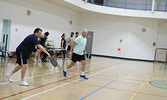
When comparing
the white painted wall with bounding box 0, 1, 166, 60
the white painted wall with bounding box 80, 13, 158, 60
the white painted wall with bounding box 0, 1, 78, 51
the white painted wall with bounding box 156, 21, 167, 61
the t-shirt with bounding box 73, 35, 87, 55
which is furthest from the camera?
the white painted wall with bounding box 80, 13, 158, 60

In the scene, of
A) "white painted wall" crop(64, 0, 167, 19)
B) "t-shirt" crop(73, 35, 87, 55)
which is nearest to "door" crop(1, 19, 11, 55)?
"t-shirt" crop(73, 35, 87, 55)

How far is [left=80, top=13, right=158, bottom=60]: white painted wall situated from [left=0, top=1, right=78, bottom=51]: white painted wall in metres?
2.59

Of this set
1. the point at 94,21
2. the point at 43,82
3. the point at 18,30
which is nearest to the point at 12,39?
the point at 18,30

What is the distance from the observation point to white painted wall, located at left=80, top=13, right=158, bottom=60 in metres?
23.0

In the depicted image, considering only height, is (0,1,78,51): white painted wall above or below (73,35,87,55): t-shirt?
above

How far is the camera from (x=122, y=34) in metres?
23.5

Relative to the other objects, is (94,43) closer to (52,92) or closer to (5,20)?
(5,20)

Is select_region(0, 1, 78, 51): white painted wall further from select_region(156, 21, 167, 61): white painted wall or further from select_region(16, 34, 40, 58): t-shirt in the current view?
select_region(156, 21, 167, 61): white painted wall

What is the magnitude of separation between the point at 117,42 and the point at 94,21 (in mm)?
3443

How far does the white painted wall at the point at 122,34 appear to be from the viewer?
2295 centimetres

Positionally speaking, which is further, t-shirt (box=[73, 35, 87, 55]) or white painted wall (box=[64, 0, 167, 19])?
white painted wall (box=[64, 0, 167, 19])

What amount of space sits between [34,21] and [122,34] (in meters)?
10.5

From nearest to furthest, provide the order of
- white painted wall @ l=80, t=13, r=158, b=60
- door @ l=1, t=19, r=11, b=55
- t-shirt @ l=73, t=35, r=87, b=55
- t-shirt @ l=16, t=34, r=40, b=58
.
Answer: t-shirt @ l=16, t=34, r=40, b=58 → t-shirt @ l=73, t=35, r=87, b=55 → door @ l=1, t=19, r=11, b=55 → white painted wall @ l=80, t=13, r=158, b=60

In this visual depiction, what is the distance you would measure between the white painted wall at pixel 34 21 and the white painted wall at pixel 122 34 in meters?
2.59
